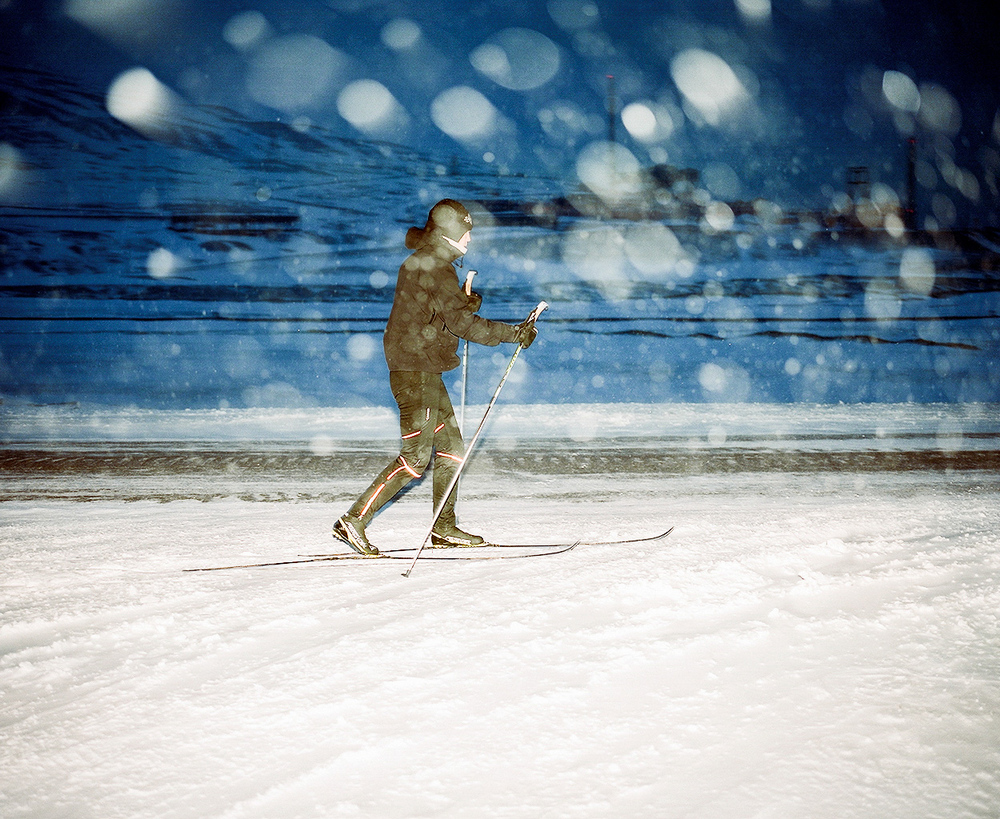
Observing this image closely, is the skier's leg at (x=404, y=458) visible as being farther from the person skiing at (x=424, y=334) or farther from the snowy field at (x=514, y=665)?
the snowy field at (x=514, y=665)

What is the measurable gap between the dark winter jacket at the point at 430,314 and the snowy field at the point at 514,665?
128 cm

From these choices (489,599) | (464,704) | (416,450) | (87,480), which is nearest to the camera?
(464,704)

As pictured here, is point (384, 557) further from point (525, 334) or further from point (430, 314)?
point (525, 334)

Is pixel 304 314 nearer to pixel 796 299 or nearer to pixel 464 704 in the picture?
pixel 796 299

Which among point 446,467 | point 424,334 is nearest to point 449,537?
point 446,467

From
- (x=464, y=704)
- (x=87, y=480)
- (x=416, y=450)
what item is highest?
(x=416, y=450)

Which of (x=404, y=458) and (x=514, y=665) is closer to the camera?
(x=514, y=665)

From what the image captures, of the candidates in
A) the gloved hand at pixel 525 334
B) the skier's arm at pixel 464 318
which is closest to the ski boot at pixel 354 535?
the skier's arm at pixel 464 318

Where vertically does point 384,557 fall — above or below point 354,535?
below

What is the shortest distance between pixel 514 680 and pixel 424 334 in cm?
216

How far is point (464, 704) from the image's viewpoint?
2312 millimetres

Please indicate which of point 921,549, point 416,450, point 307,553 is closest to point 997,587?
point 921,549

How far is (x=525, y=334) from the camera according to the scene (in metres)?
4.14

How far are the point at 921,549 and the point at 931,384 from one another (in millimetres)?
28494
